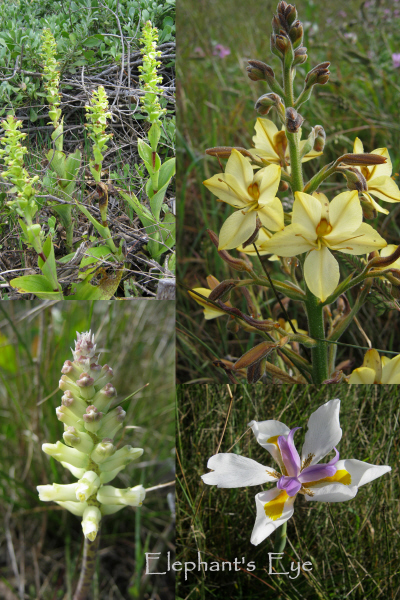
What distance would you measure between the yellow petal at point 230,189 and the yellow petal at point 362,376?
1.38 feet

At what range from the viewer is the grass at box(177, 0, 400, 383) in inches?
61.1

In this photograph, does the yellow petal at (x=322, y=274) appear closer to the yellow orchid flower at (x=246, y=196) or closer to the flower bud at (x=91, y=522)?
the yellow orchid flower at (x=246, y=196)

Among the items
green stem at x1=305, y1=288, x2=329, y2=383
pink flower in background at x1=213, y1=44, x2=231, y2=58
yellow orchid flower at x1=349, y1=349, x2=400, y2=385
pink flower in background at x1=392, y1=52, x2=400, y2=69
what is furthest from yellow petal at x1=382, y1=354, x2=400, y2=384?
pink flower in background at x1=213, y1=44, x2=231, y2=58

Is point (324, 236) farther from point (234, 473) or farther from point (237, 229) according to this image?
point (234, 473)

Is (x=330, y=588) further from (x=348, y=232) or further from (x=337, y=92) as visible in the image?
(x=337, y=92)

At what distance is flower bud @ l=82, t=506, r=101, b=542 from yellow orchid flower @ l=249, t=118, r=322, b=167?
2.43 feet

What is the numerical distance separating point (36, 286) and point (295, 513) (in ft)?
2.58

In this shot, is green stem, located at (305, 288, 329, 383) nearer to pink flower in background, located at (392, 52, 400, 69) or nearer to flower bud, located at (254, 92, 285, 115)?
flower bud, located at (254, 92, 285, 115)

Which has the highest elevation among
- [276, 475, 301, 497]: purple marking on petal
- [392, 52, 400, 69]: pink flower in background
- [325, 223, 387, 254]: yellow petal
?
[392, 52, 400, 69]: pink flower in background

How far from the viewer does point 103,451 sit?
77 cm

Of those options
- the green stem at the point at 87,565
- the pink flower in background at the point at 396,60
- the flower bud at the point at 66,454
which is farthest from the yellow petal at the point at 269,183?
the pink flower in background at the point at 396,60

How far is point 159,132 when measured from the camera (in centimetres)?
110

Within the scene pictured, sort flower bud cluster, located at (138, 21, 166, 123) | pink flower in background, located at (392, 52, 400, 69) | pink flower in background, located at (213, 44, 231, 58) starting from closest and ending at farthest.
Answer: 1. flower bud cluster, located at (138, 21, 166, 123)
2. pink flower in background, located at (392, 52, 400, 69)
3. pink flower in background, located at (213, 44, 231, 58)

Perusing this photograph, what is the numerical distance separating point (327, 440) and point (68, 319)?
826 millimetres
